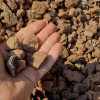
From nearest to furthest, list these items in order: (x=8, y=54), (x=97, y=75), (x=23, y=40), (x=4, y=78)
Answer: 1. (x=4, y=78)
2. (x=8, y=54)
3. (x=23, y=40)
4. (x=97, y=75)

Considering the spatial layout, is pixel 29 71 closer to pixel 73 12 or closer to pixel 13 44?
pixel 13 44

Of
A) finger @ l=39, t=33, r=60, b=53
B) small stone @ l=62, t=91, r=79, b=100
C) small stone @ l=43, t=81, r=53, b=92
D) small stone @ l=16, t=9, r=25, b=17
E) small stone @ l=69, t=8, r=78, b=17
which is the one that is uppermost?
small stone @ l=16, t=9, r=25, b=17

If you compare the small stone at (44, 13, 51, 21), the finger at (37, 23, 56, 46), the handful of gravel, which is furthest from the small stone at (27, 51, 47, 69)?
the small stone at (44, 13, 51, 21)

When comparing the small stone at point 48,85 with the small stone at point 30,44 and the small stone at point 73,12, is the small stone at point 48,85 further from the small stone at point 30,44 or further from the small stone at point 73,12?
the small stone at point 73,12

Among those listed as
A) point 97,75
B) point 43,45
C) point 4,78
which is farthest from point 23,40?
point 97,75

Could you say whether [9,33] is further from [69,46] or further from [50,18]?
[69,46]

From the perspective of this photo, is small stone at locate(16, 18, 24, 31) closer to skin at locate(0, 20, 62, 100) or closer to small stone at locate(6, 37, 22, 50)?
skin at locate(0, 20, 62, 100)
